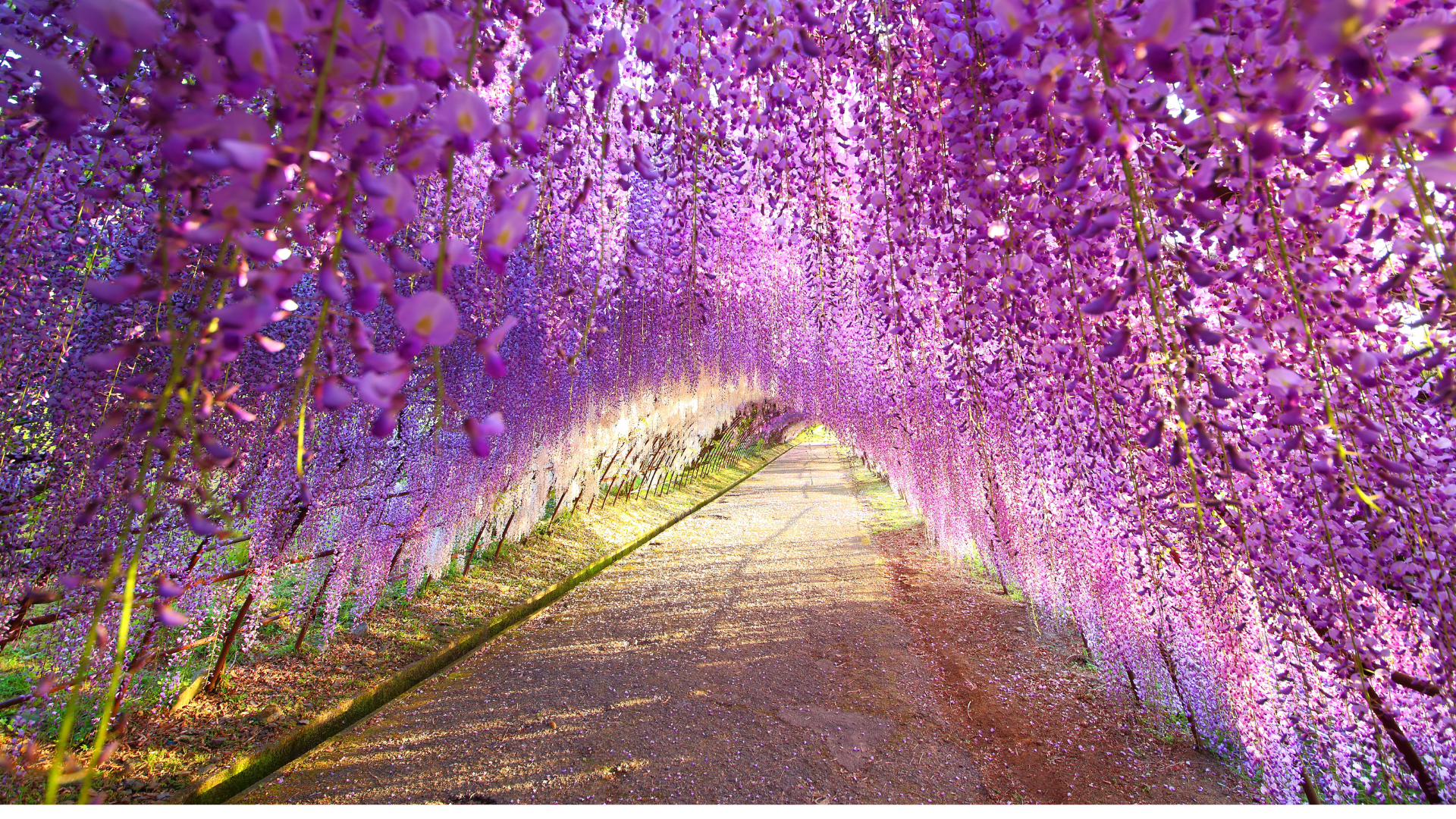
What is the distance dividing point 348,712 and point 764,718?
2.43 m

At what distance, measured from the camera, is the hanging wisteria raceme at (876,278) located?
0.68 m

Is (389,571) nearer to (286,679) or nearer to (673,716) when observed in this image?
(286,679)

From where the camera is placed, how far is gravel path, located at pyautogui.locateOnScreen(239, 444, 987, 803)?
2.73 meters

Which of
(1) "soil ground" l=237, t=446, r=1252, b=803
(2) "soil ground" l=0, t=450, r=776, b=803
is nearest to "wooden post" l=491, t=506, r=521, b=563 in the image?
(2) "soil ground" l=0, t=450, r=776, b=803

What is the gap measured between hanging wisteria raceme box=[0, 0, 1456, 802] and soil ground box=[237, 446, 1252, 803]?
556 millimetres

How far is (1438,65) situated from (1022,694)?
12.0ft

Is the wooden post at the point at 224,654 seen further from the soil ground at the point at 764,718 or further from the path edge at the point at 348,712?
the soil ground at the point at 764,718

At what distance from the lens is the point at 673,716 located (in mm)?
3406

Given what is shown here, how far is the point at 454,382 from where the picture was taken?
4.31m

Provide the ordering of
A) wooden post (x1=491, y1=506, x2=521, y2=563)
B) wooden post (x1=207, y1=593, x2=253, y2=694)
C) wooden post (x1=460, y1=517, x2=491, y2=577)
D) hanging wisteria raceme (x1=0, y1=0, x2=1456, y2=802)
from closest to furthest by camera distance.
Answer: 1. hanging wisteria raceme (x1=0, y1=0, x2=1456, y2=802)
2. wooden post (x1=207, y1=593, x2=253, y2=694)
3. wooden post (x1=460, y1=517, x2=491, y2=577)
4. wooden post (x1=491, y1=506, x2=521, y2=563)

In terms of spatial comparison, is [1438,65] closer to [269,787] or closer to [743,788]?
[743,788]

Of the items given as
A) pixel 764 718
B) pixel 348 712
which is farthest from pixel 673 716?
pixel 348 712

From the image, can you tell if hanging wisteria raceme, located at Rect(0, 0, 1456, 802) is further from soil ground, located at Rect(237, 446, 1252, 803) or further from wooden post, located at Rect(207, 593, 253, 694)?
soil ground, located at Rect(237, 446, 1252, 803)

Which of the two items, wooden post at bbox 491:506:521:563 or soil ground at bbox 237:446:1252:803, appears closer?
soil ground at bbox 237:446:1252:803
